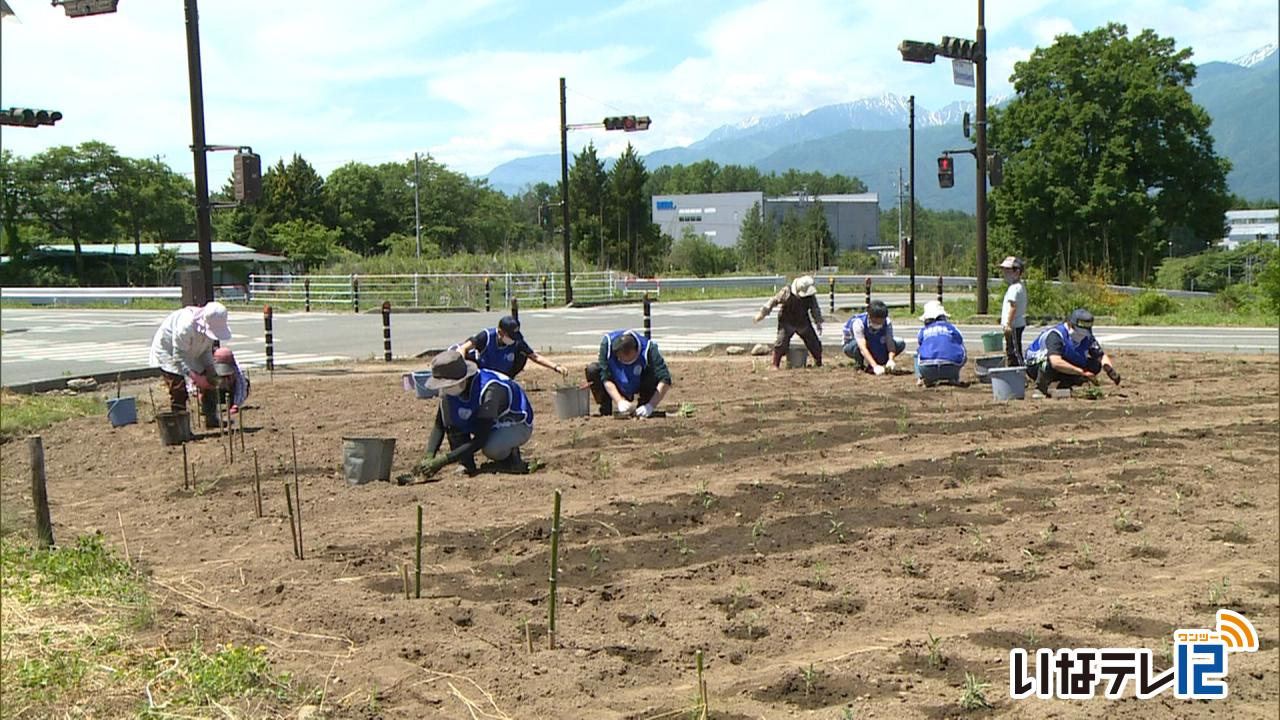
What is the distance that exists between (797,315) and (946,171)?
11.8 metres

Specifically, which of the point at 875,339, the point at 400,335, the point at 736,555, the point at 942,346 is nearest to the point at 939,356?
the point at 942,346

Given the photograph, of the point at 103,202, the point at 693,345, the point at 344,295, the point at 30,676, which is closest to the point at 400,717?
the point at 30,676

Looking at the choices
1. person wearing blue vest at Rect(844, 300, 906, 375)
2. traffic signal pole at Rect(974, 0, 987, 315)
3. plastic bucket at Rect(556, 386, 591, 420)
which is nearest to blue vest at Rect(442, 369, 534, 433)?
plastic bucket at Rect(556, 386, 591, 420)

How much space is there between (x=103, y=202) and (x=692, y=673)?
44.6 metres

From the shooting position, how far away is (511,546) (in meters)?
6.33

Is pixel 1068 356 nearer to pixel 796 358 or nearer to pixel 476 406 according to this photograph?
pixel 796 358

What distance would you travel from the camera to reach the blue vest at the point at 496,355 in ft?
36.8

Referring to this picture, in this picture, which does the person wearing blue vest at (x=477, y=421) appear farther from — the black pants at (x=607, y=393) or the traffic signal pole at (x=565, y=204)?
the traffic signal pole at (x=565, y=204)

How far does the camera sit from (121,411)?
11.6m

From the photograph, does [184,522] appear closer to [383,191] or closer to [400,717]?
[400,717]

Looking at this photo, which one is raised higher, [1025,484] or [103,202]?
[103,202]

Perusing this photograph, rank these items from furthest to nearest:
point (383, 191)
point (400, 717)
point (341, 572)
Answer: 1. point (383, 191)
2. point (341, 572)
3. point (400, 717)

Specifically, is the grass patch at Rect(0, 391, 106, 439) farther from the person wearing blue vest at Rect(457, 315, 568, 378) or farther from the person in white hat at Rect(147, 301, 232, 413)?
the person wearing blue vest at Rect(457, 315, 568, 378)

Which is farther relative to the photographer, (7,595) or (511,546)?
(511,546)
